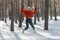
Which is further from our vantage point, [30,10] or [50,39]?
[30,10]

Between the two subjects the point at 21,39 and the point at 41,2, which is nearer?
the point at 21,39

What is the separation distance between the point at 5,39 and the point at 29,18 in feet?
8.88

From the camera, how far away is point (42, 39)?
1045cm

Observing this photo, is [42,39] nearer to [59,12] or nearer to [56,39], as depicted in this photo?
[56,39]

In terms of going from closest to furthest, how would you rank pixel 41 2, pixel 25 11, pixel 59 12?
1. pixel 25 11
2. pixel 41 2
3. pixel 59 12

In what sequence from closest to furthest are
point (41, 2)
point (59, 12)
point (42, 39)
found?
point (42, 39), point (41, 2), point (59, 12)

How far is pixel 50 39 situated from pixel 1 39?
243 centimetres

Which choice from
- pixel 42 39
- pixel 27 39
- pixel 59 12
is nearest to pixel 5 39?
pixel 27 39

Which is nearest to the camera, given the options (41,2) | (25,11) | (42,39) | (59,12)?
(42,39)

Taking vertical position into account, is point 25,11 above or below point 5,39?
above

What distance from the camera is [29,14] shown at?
1266 cm

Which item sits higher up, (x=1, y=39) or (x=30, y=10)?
(x=30, y=10)

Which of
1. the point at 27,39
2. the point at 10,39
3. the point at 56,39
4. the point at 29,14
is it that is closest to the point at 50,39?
the point at 56,39

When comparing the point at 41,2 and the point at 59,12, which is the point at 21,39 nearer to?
the point at 41,2
